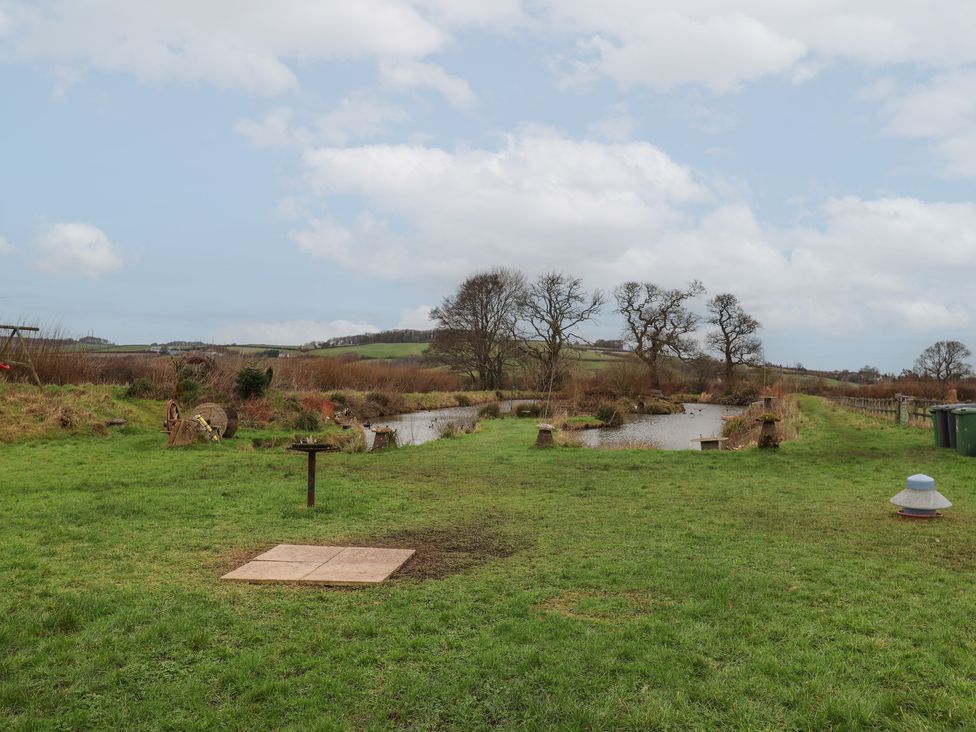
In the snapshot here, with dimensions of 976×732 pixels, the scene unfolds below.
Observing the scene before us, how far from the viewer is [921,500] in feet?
22.9

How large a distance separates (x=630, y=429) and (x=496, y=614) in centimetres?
2088

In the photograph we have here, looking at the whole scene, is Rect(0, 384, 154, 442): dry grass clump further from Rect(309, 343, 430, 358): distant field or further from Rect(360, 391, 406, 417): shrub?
Rect(309, 343, 430, 358): distant field

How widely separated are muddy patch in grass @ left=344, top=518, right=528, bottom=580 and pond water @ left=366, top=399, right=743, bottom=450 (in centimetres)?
990

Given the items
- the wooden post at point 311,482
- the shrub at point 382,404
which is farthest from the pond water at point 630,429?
the wooden post at point 311,482

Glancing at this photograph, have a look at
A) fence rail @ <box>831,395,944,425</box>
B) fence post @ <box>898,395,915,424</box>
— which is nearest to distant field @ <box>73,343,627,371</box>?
fence rail @ <box>831,395,944,425</box>

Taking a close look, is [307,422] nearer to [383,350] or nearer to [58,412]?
[58,412]

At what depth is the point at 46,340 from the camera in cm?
1934

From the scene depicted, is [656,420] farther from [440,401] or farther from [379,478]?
[379,478]

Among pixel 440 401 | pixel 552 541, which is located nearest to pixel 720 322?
pixel 440 401

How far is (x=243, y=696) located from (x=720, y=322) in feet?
156

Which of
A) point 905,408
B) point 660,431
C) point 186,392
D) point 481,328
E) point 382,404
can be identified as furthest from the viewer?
point 481,328

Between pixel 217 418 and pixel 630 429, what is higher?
pixel 217 418

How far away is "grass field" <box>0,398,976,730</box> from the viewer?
3025 mm

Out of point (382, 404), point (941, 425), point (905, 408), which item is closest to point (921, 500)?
point (941, 425)
